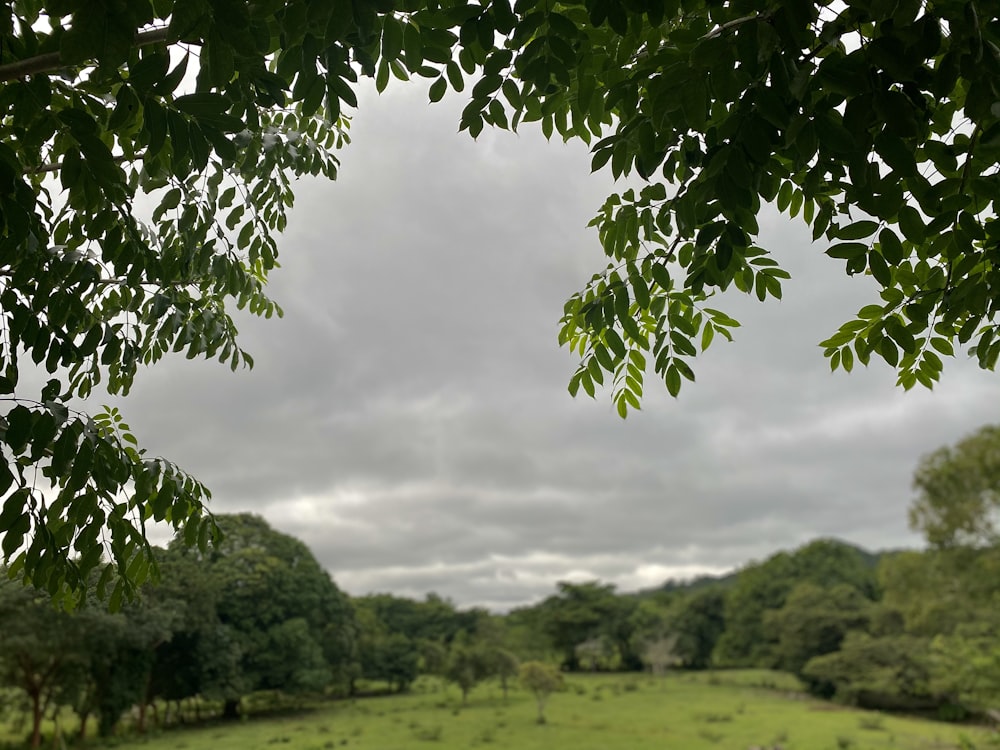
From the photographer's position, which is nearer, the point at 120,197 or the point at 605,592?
the point at 120,197

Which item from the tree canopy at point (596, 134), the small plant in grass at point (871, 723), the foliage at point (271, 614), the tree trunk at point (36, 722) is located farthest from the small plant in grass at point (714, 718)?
the tree canopy at point (596, 134)

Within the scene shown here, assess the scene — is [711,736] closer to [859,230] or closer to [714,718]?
[714,718]

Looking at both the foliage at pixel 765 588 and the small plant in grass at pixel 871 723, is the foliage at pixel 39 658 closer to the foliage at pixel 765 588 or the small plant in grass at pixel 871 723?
the small plant in grass at pixel 871 723

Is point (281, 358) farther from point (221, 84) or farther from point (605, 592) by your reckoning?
point (605, 592)

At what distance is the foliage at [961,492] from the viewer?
1381cm

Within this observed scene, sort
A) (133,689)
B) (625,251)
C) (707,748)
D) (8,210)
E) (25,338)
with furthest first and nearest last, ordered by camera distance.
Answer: (707,748) → (133,689) → (625,251) → (25,338) → (8,210)

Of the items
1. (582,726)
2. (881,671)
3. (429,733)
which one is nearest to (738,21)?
(429,733)

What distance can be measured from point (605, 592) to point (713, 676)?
6.35m

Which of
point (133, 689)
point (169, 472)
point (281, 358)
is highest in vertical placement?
point (281, 358)

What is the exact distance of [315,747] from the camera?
10.5m

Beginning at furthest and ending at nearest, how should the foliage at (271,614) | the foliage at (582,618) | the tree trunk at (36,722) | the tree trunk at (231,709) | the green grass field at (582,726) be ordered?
the foliage at (582,618)
the tree trunk at (231,709)
the green grass field at (582,726)
the foliage at (271,614)
the tree trunk at (36,722)

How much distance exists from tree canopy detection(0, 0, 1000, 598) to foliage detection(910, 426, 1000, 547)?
14968 mm

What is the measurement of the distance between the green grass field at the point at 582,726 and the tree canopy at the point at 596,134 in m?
9.25

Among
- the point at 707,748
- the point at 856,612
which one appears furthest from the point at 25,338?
the point at 856,612
